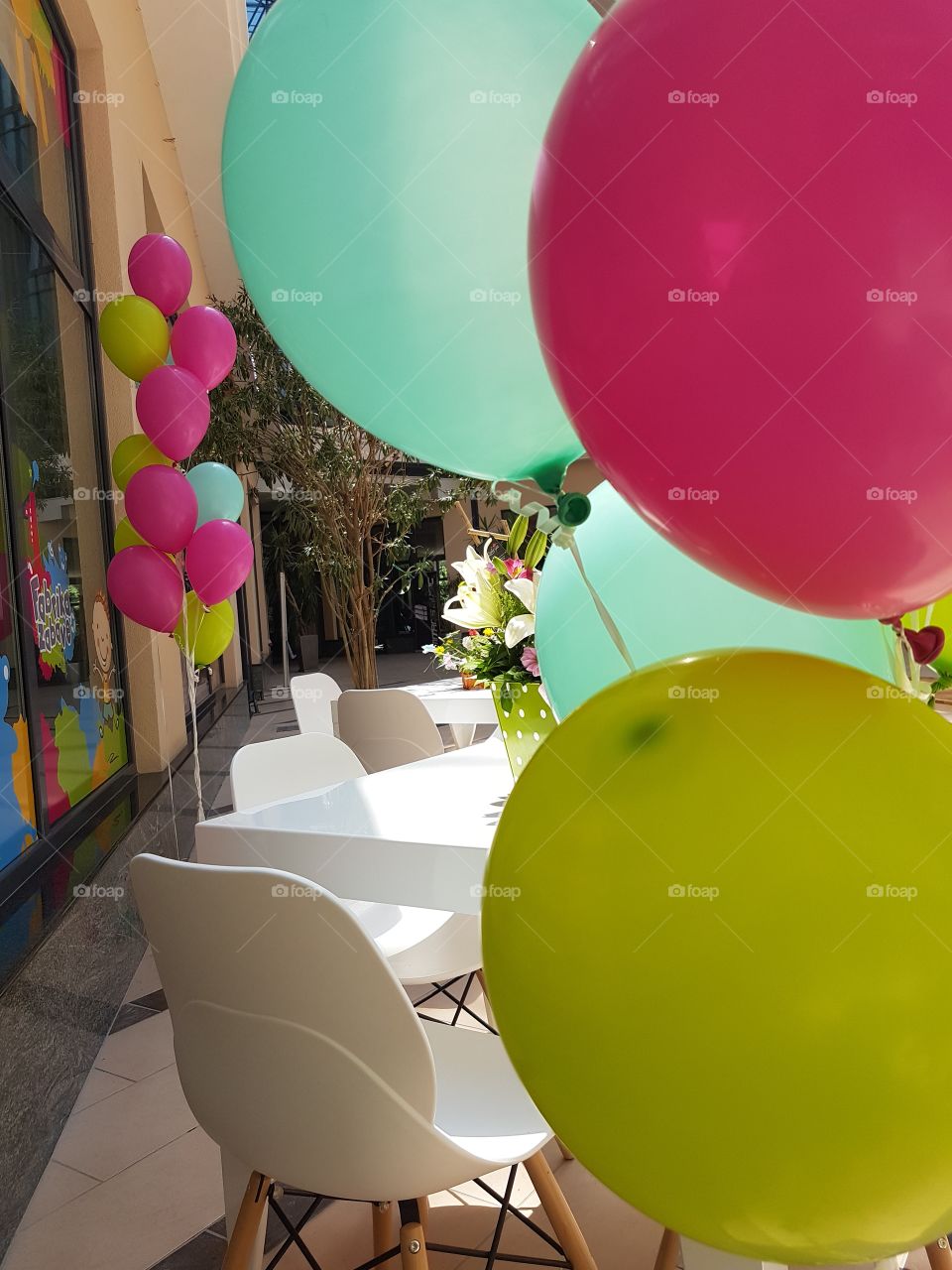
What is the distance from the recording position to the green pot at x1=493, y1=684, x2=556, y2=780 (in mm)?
1522

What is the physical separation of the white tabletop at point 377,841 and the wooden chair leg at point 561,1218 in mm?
404

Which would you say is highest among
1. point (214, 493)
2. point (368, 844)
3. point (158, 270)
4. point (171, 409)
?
point (158, 270)

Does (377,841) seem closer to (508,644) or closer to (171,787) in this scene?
(508,644)

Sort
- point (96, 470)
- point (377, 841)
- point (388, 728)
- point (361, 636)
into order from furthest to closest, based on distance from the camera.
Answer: point (361, 636)
point (96, 470)
point (388, 728)
point (377, 841)

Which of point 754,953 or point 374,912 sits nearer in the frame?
point 754,953

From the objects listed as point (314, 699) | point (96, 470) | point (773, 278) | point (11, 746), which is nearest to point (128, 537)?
point (11, 746)

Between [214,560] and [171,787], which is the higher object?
[214,560]

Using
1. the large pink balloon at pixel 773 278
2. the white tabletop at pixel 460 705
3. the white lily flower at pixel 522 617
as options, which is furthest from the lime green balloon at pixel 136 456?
the large pink balloon at pixel 773 278

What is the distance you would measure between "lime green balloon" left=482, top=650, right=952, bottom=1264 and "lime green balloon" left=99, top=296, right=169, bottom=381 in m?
2.67

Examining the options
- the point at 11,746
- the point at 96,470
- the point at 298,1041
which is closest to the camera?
the point at 298,1041

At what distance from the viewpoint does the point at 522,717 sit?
1.54 metres

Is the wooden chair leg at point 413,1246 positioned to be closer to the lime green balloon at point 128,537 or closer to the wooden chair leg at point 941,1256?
the wooden chair leg at point 941,1256

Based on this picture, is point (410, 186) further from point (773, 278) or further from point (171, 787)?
point (171, 787)

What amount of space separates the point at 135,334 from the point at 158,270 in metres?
0.24
